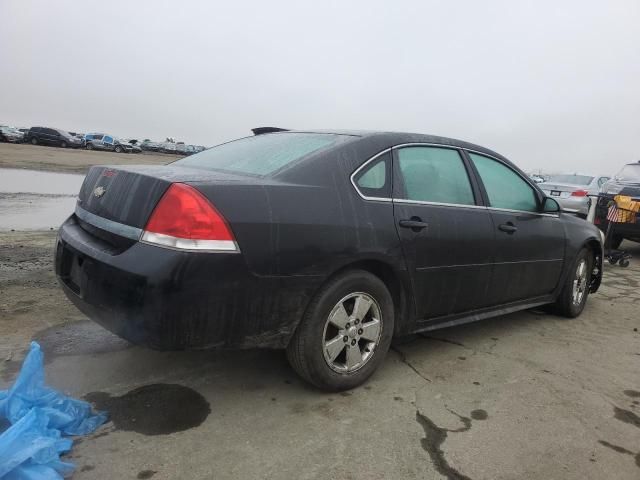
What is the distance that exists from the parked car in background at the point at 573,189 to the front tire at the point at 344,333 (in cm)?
1173

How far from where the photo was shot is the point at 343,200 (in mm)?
3070

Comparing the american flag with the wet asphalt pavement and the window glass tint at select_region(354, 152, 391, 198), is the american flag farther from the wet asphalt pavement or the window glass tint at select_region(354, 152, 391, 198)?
the window glass tint at select_region(354, 152, 391, 198)

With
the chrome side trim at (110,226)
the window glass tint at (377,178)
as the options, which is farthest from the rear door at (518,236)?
the chrome side trim at (110,226)

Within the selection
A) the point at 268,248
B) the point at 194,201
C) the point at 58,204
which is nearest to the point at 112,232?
the point at 194,201

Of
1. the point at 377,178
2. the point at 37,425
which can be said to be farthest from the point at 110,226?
the point at 377,178

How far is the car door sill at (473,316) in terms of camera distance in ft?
12.0

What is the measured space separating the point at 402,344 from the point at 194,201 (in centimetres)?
222

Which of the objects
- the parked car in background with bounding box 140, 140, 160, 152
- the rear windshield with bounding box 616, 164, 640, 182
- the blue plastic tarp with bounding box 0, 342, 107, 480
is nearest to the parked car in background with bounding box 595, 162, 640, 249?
the rear windshield with bounding box 616, 164, 640, 182

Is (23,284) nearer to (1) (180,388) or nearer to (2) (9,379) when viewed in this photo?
(2) (9,379)

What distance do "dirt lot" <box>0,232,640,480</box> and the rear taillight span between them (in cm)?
94

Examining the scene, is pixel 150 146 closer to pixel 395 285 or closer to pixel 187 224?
pixel 395 285

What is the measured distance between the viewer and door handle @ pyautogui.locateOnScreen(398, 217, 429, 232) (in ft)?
11.0

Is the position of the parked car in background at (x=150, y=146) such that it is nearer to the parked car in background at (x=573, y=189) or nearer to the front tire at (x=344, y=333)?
the parked car in background at (x=573, y=189)

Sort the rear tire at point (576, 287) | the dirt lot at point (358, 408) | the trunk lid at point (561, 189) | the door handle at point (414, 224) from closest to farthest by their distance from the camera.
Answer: the dirt lot at point (358, 408)
the door handle at point (414, 224)
the rear tire at point (576, 287)
the trunk lid at point (561, 189)
